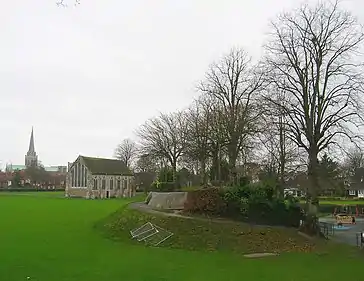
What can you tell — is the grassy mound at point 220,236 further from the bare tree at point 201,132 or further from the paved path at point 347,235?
the bare tree at point 201,132

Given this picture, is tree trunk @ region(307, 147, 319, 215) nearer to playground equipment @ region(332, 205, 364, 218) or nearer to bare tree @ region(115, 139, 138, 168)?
playground equipment @ region(332, 205, 364, 218)

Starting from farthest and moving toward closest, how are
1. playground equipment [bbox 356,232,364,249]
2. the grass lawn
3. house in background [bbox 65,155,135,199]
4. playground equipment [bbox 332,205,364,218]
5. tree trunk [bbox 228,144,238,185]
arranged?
house in background [bbox 65,155,135,199] → playground equipment [bbox 332,205,364,218] → tree trunk [bbox 228,144,238,185] → playground equipment [bbox 356,232,364,249] → the grass lawn

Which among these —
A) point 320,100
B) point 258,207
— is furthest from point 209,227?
point 320,100

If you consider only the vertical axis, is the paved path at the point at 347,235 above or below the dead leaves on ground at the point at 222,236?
below

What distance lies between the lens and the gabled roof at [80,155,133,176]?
103675mm

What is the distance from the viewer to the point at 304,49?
32.1 m

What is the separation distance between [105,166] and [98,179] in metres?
3.93

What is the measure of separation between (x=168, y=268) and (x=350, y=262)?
901 cm

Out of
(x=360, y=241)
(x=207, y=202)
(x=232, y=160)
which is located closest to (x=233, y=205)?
(x=207, y=202)

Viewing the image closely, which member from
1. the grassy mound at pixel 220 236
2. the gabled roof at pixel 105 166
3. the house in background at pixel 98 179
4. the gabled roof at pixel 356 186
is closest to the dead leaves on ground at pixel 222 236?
the grassy mound at pixel 220 236

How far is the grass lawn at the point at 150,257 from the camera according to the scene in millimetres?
15734

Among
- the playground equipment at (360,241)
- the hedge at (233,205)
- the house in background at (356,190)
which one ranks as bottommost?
the playground equipment at (360,241)

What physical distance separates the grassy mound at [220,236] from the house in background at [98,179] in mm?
73293

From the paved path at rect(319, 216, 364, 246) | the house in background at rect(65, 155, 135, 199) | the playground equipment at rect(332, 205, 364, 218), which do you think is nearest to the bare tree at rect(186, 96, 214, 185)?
the paved path at rect(319, 216, 364, 246)
